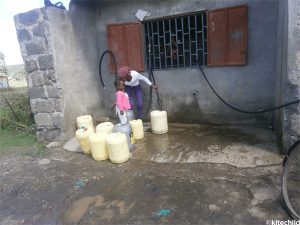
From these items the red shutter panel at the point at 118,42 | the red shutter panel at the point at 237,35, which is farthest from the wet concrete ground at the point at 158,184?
the red shutter panel at the point at 118,42

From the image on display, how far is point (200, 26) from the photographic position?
5.96m

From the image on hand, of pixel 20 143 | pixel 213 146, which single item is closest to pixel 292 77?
pixel 213 146

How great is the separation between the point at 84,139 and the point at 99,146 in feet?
1.58

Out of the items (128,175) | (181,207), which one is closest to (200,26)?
(128,175)

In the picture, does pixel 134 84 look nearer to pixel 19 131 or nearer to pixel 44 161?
pixel 44 161

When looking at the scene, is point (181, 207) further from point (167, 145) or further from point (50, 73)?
point (50, 73)

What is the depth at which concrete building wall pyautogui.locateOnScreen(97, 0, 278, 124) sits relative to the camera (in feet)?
17.4

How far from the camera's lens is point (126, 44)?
6.56m

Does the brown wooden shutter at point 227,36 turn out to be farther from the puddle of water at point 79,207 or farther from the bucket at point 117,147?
the puddle of water at point 79,207

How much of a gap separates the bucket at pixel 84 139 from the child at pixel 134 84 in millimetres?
1444

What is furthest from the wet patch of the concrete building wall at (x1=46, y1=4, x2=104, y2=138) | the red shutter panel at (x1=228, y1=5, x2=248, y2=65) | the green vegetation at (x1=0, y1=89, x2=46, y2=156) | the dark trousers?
the green vegetation at (x1=0, y1=89, x2=46, y2=156)

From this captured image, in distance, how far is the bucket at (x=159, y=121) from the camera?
5666 millimetres

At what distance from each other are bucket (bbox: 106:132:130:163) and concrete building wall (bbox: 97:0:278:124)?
92.4 inches

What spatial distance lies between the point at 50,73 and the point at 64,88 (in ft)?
1.41
